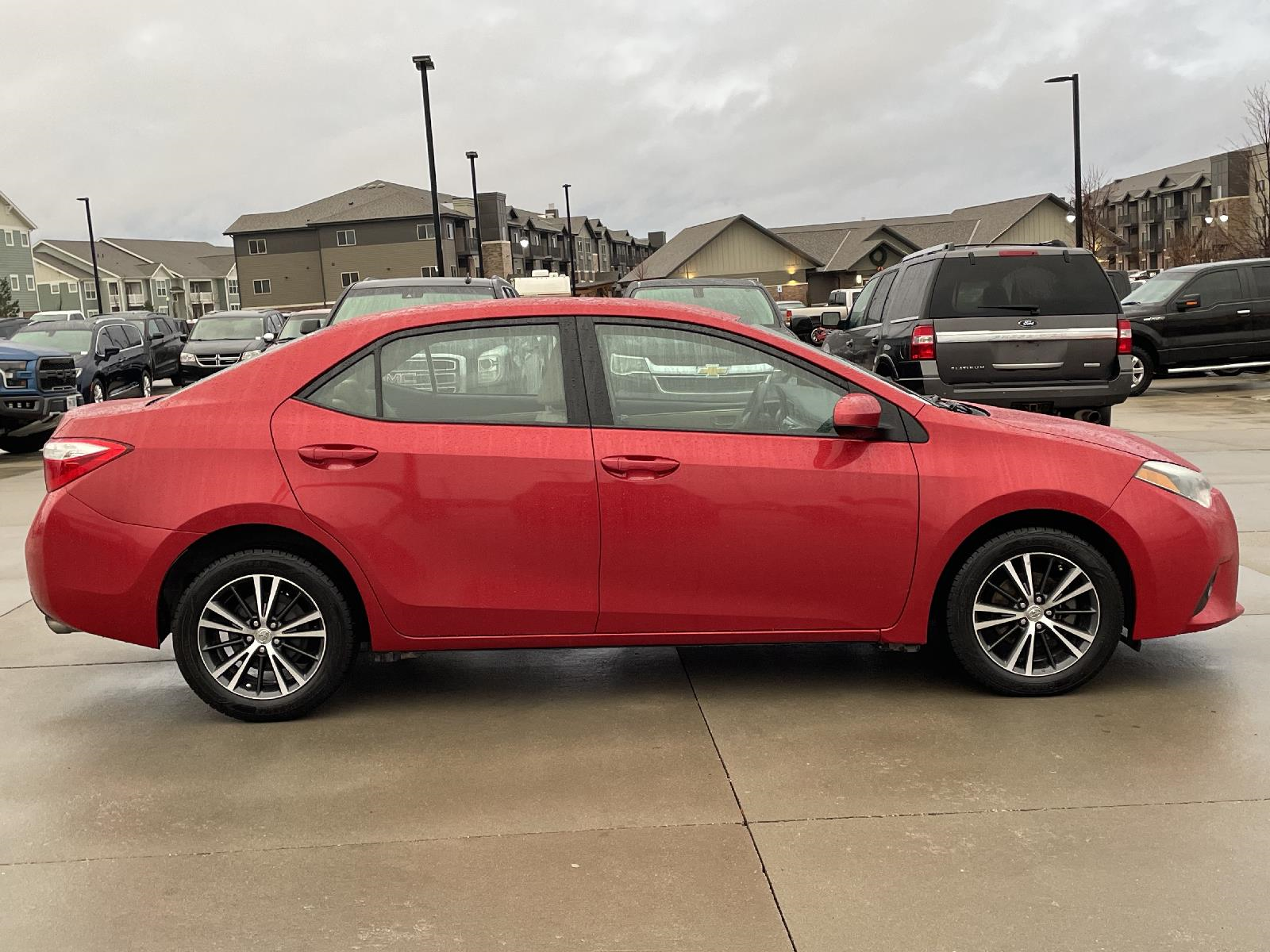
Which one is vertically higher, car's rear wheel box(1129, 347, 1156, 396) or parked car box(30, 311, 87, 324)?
parked car box(30, 311, 87, 324)

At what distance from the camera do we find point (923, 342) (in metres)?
11.4

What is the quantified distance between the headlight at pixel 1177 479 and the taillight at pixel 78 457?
3.99 metres

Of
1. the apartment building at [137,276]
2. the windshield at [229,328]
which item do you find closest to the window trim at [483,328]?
→ the windshield at [229,328]

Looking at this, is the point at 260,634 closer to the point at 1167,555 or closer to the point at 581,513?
the point at 581,513

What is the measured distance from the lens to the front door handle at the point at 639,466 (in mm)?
4855

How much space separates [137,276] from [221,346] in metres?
86.1

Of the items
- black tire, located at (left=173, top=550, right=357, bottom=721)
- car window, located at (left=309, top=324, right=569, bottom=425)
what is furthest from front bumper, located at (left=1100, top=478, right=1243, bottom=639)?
black tire, located at (left=173, top=550, right=357, bottom=721)

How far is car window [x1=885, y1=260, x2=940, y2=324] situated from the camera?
457 inches

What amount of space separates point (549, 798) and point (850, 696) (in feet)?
5.01

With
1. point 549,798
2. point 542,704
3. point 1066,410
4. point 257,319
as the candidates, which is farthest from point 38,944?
point 257,319

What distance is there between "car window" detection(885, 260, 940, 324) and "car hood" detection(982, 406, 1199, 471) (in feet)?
20.6

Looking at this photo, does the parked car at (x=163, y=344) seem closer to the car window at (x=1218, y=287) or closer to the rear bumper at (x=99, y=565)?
the car window at (x=1218, y=287)

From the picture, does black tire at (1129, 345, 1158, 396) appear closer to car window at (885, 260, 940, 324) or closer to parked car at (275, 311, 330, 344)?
car window at (885, 260, 940, 324)

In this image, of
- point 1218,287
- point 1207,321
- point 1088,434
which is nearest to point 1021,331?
point 1088,434
